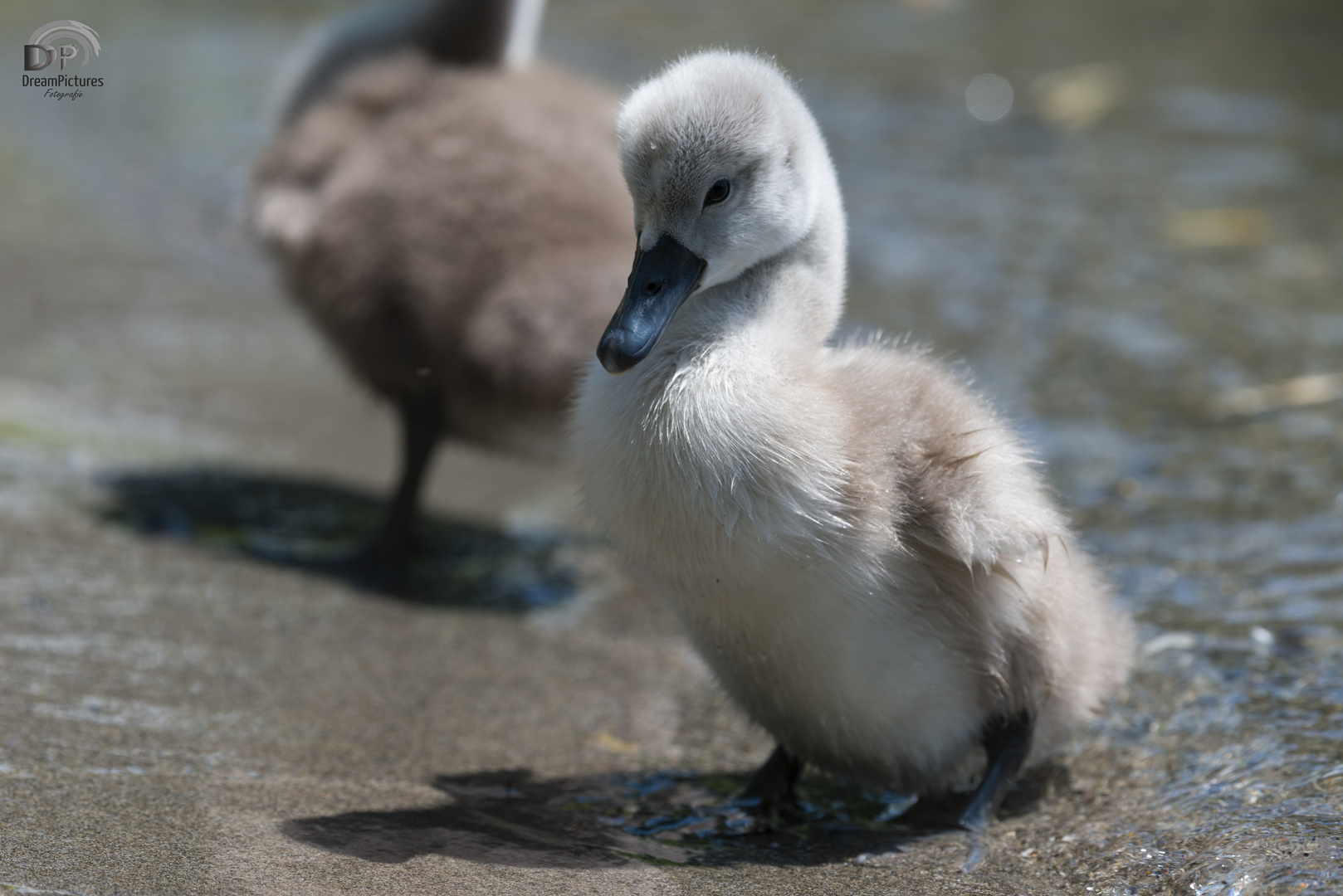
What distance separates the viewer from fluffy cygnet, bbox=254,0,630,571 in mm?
4887

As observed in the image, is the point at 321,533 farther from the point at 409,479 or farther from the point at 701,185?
the point at 701,185

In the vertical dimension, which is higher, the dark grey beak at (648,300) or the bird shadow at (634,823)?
the dark grey beak at (648,300)

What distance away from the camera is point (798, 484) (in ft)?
9.94

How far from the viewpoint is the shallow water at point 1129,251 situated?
369 cm

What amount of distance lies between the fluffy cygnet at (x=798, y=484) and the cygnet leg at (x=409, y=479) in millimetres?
1962

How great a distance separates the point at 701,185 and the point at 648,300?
285mm

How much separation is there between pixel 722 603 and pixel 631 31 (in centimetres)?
1069

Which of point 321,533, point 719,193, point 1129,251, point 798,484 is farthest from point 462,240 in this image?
point 1129,251

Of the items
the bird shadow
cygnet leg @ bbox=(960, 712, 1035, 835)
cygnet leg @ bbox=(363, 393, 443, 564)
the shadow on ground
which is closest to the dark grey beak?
the bird shadow

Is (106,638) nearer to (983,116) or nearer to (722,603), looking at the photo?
(722,603)

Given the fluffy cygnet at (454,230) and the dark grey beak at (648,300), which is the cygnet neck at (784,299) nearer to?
the dark grey beak at (648,300)

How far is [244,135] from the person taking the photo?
1047cm

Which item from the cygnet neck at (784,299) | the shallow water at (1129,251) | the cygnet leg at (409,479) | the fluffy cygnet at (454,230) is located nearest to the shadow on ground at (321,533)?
the cygnet leg at (409,479)

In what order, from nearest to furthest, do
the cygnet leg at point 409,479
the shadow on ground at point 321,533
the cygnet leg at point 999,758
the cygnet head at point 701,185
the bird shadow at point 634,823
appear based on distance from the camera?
the bird shadow at point 634,823, the cygnet head at point 701,185, the cygnet leg at point 999,758, the shadow on ground at point 321,533, the cygnet leg at point 409,479
